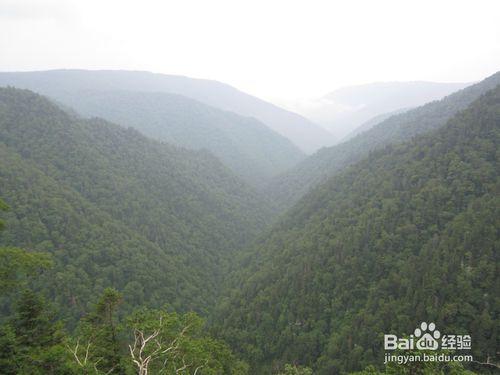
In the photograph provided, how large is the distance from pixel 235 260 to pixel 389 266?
66029mm

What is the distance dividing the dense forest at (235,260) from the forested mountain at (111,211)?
1.91 ft

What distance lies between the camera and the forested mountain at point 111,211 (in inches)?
3290

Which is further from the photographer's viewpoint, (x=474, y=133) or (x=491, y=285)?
(x=474, y=133)

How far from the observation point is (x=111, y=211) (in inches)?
4532

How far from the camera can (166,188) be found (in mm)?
146500

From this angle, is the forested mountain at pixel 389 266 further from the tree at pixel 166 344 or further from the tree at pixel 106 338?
the tree at pixel 106 338

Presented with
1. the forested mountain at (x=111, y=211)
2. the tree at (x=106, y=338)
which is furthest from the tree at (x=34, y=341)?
the forested mountain at (x=111, y=211)

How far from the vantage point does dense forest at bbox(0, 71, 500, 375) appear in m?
24.0

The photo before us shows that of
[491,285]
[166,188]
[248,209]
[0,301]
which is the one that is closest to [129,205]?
[166,188]

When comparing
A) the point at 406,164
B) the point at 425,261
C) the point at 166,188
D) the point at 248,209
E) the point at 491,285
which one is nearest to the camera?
the point at 491,285

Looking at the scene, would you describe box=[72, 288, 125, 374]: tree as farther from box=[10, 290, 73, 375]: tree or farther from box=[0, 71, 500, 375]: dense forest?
box=[10, 290, 73, 375]: tree

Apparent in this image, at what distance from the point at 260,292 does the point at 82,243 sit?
51262 mm

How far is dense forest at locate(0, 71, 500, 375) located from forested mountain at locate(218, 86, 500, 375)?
0.35 meters

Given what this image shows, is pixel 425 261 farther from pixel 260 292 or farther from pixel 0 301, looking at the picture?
pixel 0 301
